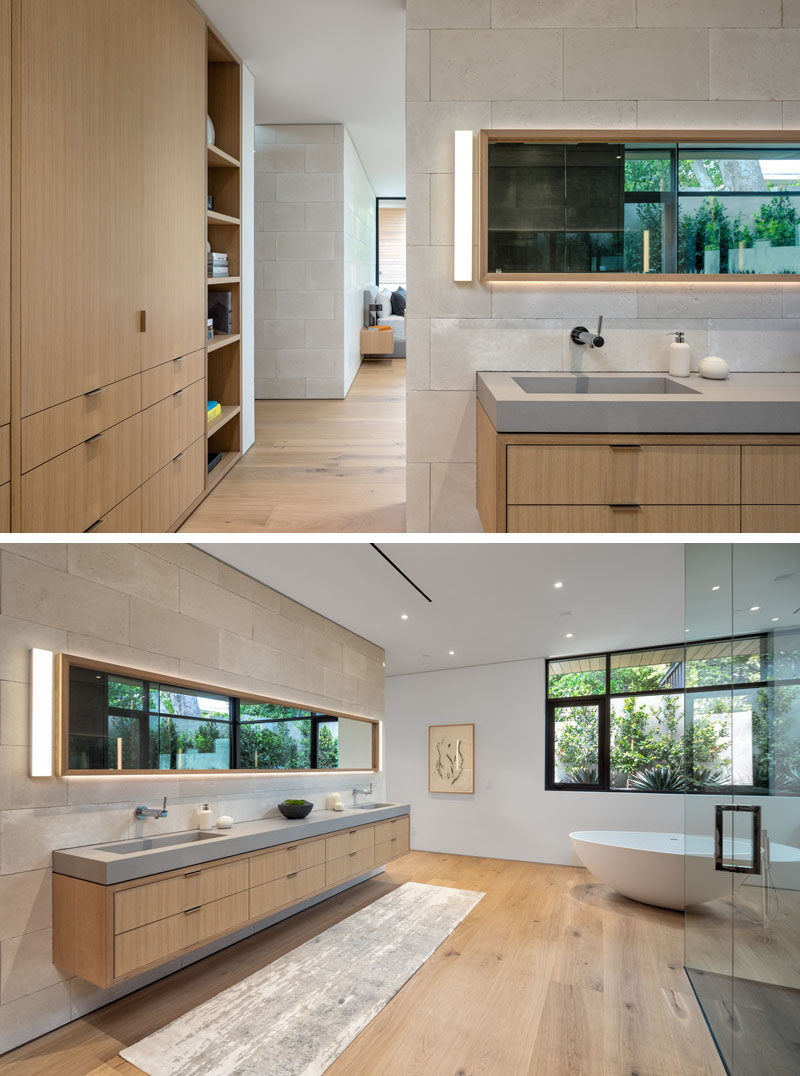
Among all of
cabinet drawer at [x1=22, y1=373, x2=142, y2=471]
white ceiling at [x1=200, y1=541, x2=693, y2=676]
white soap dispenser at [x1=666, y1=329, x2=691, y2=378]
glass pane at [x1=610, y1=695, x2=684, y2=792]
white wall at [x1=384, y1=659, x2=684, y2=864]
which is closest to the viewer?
cabinet drawer at [x1=22, y1=373, x2=142, y2=471]

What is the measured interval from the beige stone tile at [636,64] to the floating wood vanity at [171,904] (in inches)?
144

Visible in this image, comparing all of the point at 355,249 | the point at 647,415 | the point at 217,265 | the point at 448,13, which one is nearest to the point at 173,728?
the point at 647,415

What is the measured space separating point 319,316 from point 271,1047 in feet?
23.2

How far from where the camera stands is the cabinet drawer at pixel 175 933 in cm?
291

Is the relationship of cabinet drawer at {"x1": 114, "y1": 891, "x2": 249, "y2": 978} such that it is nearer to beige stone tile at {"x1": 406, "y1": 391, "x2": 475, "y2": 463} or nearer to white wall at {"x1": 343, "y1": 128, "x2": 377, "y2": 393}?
beige stone tile at {"x1": 406, "y1": 391, "x2": 475, "y2": 463}

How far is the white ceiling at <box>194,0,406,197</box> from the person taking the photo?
4840 millimetres

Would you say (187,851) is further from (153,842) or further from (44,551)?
(44,551)

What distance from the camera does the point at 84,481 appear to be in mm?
2920

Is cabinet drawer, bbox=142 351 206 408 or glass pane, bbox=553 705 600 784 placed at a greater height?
cabinet drawer, bbox=142 351 206 408

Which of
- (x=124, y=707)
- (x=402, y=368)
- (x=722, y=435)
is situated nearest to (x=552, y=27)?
(x=722, y=435)

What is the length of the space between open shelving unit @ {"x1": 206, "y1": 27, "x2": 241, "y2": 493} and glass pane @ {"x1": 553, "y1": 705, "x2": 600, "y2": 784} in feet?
13.2

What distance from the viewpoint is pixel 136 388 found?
3.53 m

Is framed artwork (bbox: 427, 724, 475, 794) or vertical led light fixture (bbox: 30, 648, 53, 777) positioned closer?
vertical led light fixture (bbox: 30, 648, 53, 777)

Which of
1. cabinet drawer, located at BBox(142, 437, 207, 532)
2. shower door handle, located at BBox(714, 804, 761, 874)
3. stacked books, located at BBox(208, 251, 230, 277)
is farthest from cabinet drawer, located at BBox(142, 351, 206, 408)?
shower door handle, located at BBox(714, 804, 761, 874)
